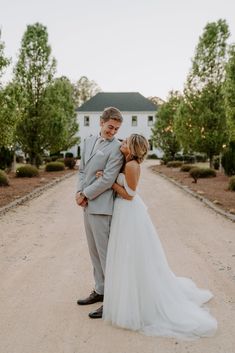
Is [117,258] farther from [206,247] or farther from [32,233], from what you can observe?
[32,233]

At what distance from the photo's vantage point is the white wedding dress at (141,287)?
14.8 ft

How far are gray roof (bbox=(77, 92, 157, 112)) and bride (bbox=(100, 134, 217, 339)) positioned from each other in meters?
66.7

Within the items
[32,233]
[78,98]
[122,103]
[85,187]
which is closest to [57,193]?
[32,233]

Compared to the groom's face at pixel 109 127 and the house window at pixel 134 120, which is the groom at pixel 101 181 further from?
the house window at pixel 134 120

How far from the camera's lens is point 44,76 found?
31.5 meters

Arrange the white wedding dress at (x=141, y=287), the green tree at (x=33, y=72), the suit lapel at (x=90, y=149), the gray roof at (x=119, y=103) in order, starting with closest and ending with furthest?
the white wedding dress at (x=141, y=287), the suit lapel at (x=90, y=149), the green tree at (x=33, y=72), the gray roof at (x=119, y=103)

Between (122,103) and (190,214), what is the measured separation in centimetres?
6087

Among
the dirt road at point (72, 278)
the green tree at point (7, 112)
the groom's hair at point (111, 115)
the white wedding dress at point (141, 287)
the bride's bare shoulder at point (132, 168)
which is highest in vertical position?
the green tree at point (7, 112)

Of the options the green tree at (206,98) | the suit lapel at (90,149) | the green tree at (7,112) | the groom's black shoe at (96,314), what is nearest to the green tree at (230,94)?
the green tree at (7,112)

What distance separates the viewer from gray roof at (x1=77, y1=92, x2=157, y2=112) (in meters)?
71.4

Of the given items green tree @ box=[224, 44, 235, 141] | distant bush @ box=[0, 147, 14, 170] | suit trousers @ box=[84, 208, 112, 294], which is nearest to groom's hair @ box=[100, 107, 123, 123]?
suit trousers @ box=[84, 208, 112, 294]

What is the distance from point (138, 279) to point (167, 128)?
135 ft

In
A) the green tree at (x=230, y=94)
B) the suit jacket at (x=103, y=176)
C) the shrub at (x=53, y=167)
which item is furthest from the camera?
the shrub at (x=53, y=167)

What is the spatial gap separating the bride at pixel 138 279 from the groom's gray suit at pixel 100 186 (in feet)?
0.34
